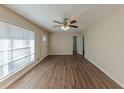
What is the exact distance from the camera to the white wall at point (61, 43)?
11922 mm

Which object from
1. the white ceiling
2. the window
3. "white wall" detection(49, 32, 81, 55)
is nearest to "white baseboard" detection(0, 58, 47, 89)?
the window

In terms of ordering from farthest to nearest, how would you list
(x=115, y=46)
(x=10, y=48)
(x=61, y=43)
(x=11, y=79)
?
(x=61, y=43)
(x=10, y=48)
(x=115, y=46)
(x=11, y=79)

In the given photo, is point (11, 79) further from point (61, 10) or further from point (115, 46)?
point (115, 46)

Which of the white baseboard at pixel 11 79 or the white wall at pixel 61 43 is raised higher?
the white wall at pixel 61 43

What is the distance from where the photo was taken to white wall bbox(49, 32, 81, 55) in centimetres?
1192

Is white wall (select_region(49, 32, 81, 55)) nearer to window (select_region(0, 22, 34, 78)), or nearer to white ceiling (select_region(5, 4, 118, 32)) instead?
window (select_region(0, 22, 34, 78))

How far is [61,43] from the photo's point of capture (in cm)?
1201

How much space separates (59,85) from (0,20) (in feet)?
7.89

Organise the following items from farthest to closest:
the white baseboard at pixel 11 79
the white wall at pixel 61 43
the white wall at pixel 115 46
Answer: the white wall at pixel 61 43 < the white wall at pixel 115 46 < the white baseboard at pixel 11 79

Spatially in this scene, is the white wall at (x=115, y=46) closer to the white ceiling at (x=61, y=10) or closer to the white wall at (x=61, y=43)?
the white ceiling at (x=61, y=10)

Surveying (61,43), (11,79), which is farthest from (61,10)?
(61,43)

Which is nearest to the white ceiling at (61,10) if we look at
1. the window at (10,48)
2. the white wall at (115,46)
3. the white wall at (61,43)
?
the white wall at (115,46)

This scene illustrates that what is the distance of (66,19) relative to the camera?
5.09 meters
